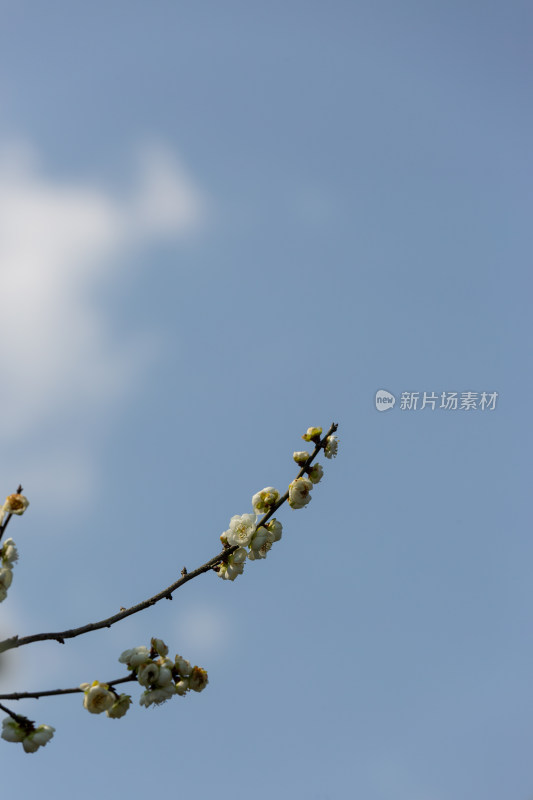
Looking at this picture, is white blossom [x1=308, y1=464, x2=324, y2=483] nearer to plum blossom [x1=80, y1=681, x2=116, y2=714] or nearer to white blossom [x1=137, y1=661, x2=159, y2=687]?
white blossom [x1=137, y1=661, x2=159, y2=687]

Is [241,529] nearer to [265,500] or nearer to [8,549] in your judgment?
[265,500]

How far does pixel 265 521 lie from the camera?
4.55 meters

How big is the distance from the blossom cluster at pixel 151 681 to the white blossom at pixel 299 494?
48.7 inches

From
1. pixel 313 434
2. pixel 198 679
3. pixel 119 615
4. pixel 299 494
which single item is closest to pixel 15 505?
pixel 119 615

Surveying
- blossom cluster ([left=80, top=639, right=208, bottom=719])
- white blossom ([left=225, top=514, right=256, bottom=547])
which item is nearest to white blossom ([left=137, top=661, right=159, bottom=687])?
blossom cluster ([left=80, top=639, right=208, bottom=719])

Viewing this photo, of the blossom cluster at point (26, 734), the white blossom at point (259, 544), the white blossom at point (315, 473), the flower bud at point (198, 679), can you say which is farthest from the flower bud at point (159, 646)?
the white blossom at point (315, 473)

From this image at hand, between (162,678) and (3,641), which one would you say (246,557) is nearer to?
A: (162,678)

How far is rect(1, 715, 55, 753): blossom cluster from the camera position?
3.49m

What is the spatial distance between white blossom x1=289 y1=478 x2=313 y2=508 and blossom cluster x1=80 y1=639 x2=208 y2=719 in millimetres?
1236

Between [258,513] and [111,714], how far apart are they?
1.59 metres

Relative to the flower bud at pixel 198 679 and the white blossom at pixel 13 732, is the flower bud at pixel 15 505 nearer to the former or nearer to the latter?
the white blossom at pixel 13 732

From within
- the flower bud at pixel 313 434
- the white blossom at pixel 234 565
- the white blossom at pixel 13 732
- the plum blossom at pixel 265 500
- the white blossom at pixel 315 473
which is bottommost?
the white blossom at pixel 13 732

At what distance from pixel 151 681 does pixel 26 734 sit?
0.66 meters

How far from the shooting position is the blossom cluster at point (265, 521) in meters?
4.36
